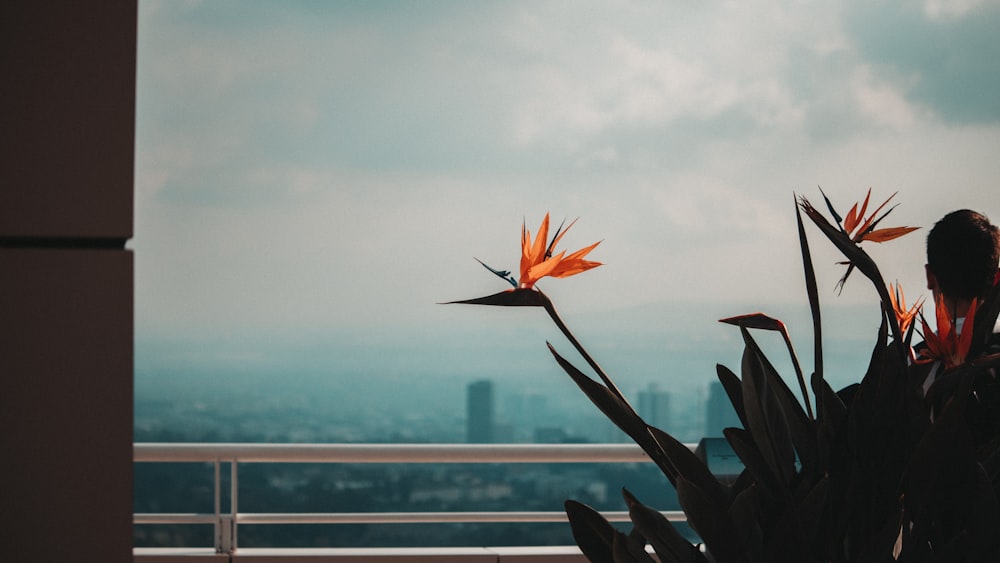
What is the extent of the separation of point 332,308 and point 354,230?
1.57 m

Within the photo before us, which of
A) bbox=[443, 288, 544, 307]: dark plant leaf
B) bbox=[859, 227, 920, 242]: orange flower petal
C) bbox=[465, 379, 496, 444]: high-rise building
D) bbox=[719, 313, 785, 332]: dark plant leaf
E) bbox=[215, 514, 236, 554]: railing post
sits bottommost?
bbox=[465, 379, 496, 444]: high-rise building

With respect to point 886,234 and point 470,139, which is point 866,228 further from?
point 470,139

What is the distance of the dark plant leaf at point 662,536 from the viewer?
77 cm

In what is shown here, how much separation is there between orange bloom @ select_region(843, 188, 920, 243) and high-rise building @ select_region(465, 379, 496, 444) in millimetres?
8773

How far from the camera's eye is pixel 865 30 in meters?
5.12

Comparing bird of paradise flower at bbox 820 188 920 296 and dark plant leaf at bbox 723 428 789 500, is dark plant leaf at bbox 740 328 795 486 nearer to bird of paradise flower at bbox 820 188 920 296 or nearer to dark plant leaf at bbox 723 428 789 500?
dark plant leaf at bbox 723 428 789 500

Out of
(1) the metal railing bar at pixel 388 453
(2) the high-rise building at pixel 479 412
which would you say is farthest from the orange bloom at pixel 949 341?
(2) the high-rise building at pixel 479 412

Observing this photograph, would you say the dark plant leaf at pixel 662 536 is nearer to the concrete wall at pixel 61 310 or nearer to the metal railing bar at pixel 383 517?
the concrete wall at pixel 61 310

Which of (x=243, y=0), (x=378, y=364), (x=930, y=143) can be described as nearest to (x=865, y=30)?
(x=930, y=143)

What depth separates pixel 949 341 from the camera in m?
0.76

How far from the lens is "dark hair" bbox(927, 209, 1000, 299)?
128 cm

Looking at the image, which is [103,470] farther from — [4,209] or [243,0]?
[243,0]

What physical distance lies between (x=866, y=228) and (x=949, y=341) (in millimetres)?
128

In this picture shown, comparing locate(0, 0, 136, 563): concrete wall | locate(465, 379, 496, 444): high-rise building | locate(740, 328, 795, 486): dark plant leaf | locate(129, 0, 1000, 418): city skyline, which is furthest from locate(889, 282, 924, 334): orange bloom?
locate(465, 379, 496, 444): high-rise building
